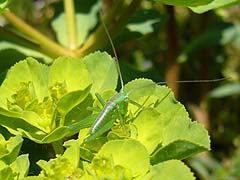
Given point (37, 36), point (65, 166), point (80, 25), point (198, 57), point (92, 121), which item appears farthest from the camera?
point (198, 57)

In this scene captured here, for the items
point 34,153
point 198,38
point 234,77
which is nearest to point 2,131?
point 34,153

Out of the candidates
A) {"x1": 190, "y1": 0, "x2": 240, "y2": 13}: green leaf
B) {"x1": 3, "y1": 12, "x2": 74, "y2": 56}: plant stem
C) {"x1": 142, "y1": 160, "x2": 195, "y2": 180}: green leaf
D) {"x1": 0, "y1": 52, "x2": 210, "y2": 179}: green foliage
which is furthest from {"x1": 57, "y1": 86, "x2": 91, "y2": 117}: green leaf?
{"x1": 3, "y1": 12, "x2": 74, "y2": 56}: plant stem

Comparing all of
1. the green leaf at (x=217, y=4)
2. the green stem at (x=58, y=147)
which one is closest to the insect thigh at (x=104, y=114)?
the green stem at (x=58, y=147)

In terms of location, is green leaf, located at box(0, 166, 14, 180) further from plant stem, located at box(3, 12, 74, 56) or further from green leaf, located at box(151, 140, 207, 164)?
plant stem, located at box(3, 12, 74, 56)

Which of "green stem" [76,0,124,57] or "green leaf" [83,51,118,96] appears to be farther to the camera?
"green stem" [76,0,124,57]

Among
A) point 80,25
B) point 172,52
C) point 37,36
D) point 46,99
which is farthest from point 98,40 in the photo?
point 46,99

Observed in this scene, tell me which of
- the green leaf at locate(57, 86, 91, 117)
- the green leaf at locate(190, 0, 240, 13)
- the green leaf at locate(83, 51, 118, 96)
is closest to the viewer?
the green leaf at locate(57, 86, 91, 117)

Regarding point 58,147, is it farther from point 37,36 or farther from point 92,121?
point 37,36

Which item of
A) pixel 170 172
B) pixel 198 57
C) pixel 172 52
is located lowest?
pixel 198 57
